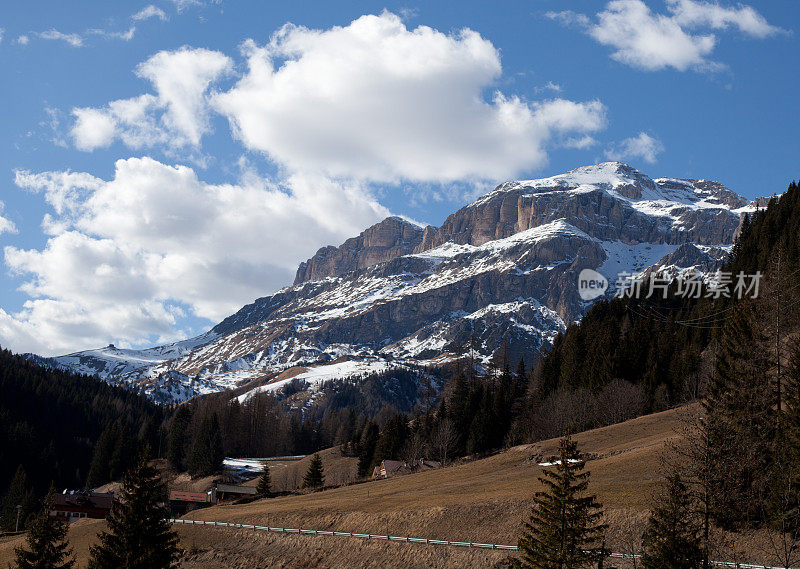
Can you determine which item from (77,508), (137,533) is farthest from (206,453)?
(137,533)

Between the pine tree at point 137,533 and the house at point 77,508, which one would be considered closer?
the pine tree at point 137,533

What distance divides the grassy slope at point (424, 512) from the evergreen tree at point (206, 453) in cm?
6773

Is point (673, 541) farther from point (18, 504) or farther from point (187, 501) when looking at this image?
point (18, 504)

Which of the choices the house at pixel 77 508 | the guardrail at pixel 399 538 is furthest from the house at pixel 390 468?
the guardrail at pixel 399 538

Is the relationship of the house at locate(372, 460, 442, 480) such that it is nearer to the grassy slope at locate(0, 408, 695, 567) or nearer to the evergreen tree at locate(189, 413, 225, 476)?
the grassy slope at locate(0, 408, 695, 567)

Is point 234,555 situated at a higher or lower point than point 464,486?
lower

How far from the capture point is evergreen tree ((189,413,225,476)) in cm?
13912

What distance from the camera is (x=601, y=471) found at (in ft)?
186

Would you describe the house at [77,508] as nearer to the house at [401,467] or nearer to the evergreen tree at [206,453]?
the house at [401,467]

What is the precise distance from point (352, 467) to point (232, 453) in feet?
182

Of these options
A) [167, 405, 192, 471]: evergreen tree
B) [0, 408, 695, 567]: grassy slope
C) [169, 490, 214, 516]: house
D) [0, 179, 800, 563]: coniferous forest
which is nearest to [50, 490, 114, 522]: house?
[169, 490, 214, 516]: house

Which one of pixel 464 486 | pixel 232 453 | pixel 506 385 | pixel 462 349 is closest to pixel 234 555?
pixel 464 486

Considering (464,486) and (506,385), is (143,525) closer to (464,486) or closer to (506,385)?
(464,486)

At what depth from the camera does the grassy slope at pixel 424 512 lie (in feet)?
155
